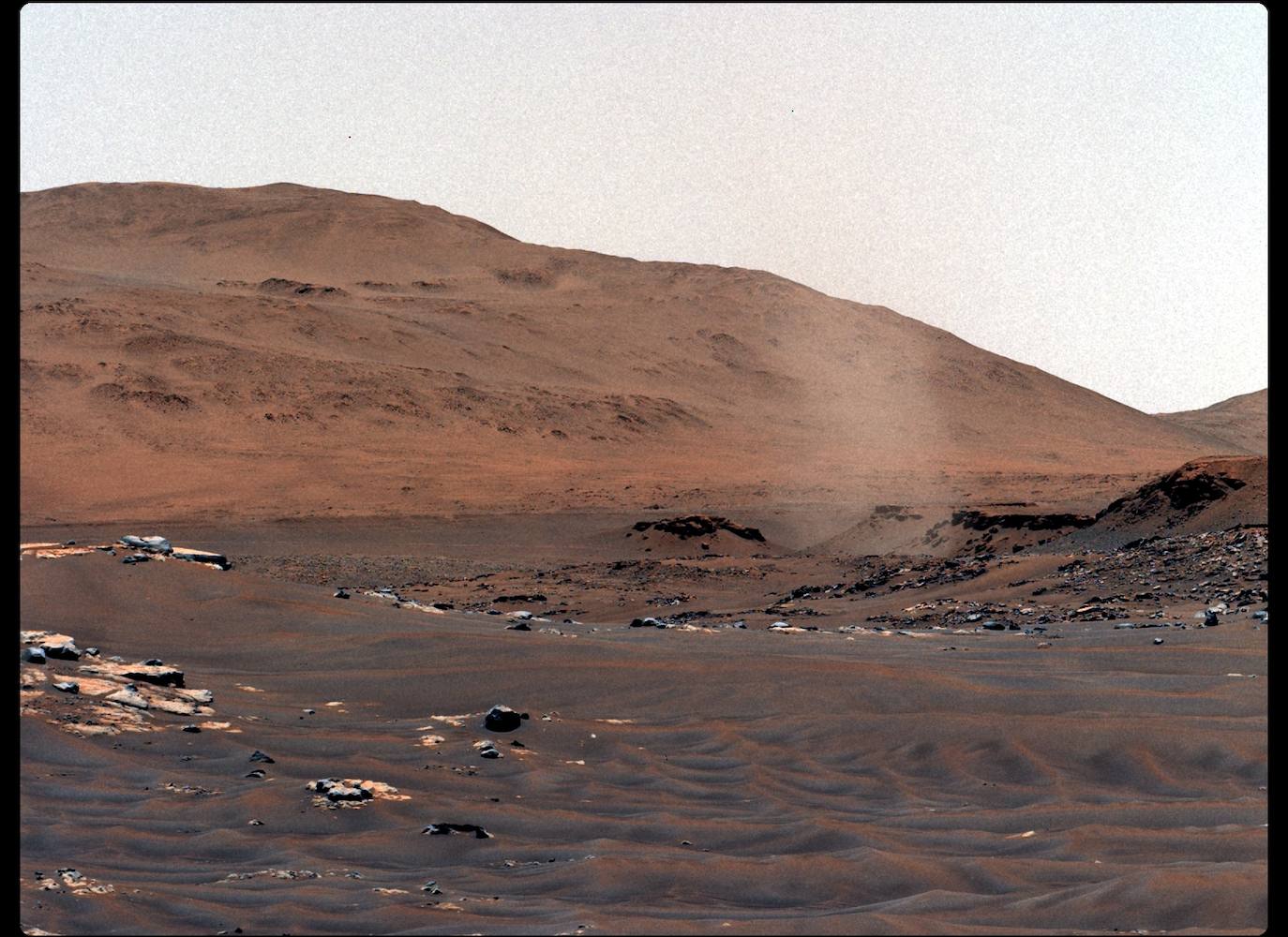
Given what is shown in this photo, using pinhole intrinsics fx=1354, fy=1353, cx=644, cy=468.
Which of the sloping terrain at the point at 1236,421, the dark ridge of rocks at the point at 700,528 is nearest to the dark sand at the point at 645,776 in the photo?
the dark ridge of rocks at the point at 700,528

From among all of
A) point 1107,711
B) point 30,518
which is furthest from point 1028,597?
point 30,518

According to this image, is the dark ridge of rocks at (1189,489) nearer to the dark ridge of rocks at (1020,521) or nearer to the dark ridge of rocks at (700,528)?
the dark ridge of rocks at (1020,521)

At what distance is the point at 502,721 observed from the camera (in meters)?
9.48

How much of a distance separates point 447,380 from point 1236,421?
2758 inches

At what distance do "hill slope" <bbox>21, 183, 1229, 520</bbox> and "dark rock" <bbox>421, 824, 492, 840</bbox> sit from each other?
28.8 meters

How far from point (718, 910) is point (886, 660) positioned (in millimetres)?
6602

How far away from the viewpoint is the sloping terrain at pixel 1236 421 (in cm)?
9131

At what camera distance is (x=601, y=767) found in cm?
868

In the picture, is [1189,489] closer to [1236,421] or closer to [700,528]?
[700,528]

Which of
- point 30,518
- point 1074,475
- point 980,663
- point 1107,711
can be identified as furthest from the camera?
point 1074,475

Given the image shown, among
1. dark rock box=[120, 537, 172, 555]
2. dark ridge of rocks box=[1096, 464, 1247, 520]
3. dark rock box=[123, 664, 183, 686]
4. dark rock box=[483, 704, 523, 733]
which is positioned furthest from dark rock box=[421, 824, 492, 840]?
dark ridge of rocks box=[1096, 464, 1247, 520]

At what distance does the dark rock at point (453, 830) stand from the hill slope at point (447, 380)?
1132 inches

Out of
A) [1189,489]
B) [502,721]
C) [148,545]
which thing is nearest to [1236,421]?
[1189,489]

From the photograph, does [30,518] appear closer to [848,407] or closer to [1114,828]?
[1114,828]
